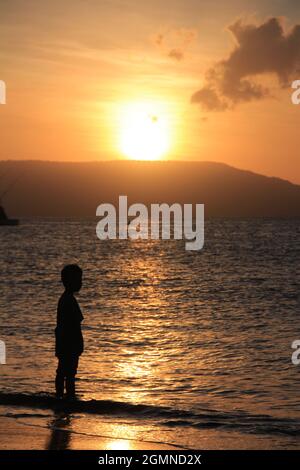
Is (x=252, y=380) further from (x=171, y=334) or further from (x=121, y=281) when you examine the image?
(x=121, y=281)

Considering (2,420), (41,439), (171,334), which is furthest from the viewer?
(171,334)

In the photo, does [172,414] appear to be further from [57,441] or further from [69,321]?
[57,441]

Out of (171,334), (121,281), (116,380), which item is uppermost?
(121,281)

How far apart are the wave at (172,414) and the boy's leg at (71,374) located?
196 mm

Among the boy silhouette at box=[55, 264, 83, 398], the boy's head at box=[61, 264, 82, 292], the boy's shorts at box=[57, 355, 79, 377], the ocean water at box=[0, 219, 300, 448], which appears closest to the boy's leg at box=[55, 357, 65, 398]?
the boy's shorts at box=[57, 355, 79, 377]

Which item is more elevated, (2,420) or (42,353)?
(42,353)

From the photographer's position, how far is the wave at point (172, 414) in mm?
10250

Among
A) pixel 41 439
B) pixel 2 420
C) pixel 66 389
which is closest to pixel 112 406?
pixel 66 389

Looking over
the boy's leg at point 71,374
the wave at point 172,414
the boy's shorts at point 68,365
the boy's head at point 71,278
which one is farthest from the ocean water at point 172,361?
the boy's head at point 71,278

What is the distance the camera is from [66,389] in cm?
1084

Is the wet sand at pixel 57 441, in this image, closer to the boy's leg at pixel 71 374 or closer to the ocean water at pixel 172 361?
the ocean water at pixel 172 361

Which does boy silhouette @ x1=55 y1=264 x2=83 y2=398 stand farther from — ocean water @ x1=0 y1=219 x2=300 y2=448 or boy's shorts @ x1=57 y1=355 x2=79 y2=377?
ocean water @ x1=0 y1=219 x2=300 y2=448
